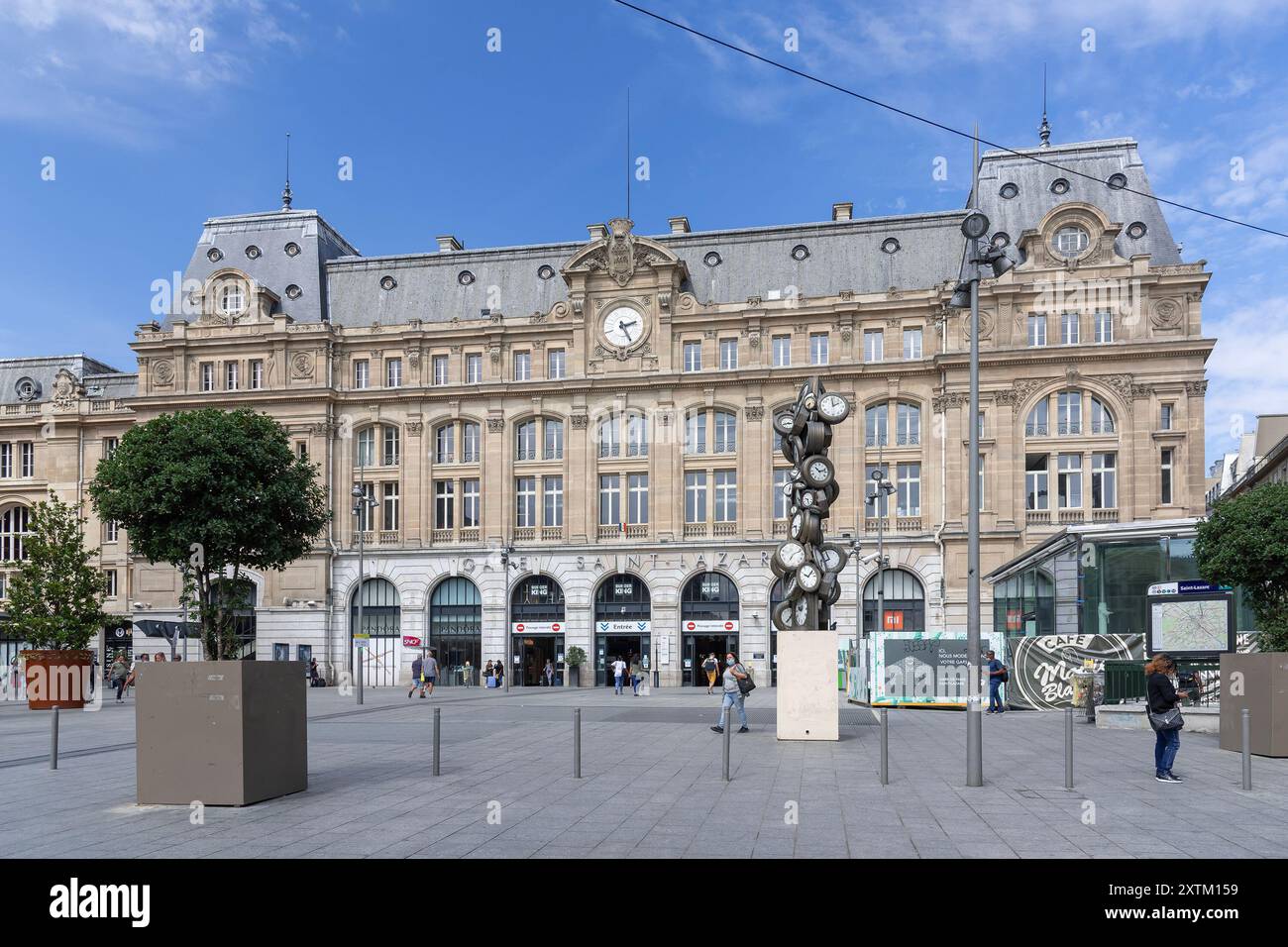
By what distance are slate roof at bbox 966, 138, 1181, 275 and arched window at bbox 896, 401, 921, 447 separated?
8933 millimetres

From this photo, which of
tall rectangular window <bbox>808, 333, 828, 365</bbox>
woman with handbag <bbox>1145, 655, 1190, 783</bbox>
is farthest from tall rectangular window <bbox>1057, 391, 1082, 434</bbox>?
woman with handbag <bbox>1145, 655, 1190, 783</bbox>

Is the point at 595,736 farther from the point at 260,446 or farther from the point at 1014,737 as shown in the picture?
the point at 260,446

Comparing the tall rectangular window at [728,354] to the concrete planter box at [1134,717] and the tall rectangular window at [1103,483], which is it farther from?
the concrete planter box at [1134,717]

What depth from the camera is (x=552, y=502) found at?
198 feet

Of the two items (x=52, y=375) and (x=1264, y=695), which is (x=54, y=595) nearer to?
(x=1264, y=695)

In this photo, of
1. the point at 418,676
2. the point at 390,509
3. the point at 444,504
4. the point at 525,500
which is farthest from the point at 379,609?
the point at 418,676

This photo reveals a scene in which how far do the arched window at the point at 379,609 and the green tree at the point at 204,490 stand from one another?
1711 centimetres

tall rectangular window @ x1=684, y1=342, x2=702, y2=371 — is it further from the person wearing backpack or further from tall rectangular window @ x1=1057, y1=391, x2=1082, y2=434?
the person wearing backpack

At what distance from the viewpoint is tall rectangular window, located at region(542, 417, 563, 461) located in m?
60.3

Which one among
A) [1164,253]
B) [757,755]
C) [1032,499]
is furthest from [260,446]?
[1164,253]

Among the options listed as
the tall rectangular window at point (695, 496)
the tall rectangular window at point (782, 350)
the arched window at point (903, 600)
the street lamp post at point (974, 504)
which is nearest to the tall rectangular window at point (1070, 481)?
the arched window at point (903, 600)

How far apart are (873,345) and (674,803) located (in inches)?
1786

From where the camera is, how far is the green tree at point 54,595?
1325 inches
